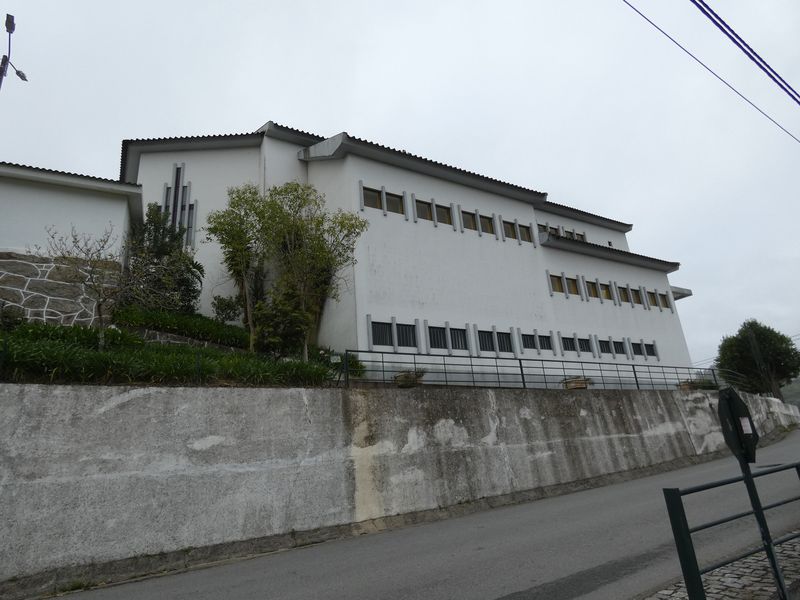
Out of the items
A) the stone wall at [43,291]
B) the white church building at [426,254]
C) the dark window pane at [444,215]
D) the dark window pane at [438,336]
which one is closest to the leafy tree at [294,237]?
the white church building at [426,254]

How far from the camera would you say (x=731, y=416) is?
14.2 feet

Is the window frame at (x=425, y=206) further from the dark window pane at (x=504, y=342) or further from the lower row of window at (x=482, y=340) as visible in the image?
the dark window pane at (x=504, y=342)

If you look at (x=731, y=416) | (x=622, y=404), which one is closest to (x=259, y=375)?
(x=731, y=416)

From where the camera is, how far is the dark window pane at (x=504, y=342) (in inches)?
813

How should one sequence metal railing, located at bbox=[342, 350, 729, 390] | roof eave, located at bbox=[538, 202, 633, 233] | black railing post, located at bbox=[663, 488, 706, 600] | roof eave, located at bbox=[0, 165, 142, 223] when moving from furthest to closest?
1. roof eave, located at bbox=[538, 202, 633, 233]
2. metal railing, located at bbox=[342, 350, 729, 390]
3. roof eave, located at bbox=[0, 165, 142, 223]
4. black railing post, located at bbox=[663, 488, 706, 600]

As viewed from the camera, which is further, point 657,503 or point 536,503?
point 536,503

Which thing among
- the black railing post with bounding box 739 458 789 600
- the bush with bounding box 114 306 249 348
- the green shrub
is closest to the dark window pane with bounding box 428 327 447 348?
the bush with bounding box 114 306 249 348

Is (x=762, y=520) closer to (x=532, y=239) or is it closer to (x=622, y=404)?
(x=622, y=404)

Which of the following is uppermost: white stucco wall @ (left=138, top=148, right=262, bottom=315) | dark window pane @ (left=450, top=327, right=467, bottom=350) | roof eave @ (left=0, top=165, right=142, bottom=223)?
white stucco wall @ (left=138, top=148, right=262, bottom=315)

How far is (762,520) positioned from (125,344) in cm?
1209

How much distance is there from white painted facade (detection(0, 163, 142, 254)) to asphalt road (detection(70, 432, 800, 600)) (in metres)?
10.7

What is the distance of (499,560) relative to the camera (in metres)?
6.38

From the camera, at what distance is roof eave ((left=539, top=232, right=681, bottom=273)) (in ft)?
81.3

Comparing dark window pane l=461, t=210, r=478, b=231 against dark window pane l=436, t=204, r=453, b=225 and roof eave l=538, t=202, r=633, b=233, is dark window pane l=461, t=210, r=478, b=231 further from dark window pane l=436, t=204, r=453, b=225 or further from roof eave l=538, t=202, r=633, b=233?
roof eave l=538, t=202, r=633, b=233
